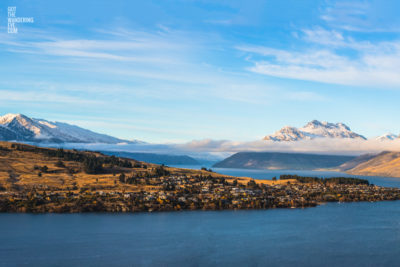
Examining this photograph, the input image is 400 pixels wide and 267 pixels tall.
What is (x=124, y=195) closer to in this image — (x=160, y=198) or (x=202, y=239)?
(x=160, y=198)

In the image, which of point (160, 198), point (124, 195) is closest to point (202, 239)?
point (160, 198)

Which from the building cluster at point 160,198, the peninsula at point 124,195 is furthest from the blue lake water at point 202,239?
the peninsula at point 124,195

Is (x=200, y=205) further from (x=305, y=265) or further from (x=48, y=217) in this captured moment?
(x=305, y=265)

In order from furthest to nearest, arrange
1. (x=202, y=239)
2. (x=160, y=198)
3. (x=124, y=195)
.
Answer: (x=124, y=195) < (x=160, y=198) < (x=202, y=239)

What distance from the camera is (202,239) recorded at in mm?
102938

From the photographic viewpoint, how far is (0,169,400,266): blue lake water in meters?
84.8

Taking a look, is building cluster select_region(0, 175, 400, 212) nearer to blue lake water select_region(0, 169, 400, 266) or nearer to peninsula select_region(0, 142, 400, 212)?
peninsula select_region(0, 142, 400, 212)

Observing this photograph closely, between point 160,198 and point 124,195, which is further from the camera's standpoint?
point 124,195

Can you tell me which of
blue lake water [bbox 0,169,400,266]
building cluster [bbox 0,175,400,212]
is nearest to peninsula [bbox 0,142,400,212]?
building cluster [bbox 0,175,400,212]

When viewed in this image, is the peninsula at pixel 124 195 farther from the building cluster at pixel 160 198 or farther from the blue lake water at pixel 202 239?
the blue lake water at pixel 202 239

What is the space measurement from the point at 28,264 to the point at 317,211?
10440 centimetres

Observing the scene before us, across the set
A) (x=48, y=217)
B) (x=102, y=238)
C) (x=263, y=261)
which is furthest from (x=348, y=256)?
(x=48, y=217)

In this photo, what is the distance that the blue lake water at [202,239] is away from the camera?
278ft

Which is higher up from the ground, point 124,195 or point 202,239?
point 124,195
